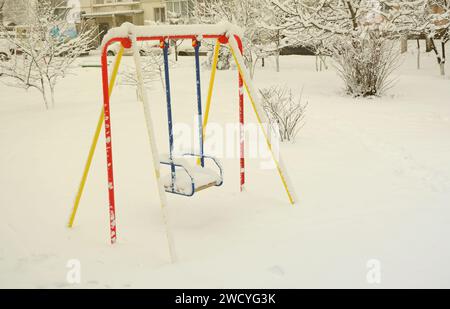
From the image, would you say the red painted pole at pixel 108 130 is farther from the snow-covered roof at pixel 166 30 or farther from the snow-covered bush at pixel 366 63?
the snow-covered bush at pixel 366 63

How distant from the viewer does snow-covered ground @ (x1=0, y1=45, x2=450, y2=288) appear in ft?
10.3

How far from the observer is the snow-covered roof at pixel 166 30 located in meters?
3.30

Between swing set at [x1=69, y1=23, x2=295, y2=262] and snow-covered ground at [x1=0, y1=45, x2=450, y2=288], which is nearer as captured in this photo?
snow-covered ground at [x1=0, y1=45, x2=450, y2=288]

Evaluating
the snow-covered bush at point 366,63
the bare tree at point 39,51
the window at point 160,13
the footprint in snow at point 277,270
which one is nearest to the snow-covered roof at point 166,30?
the footprint in snow at point 277,270

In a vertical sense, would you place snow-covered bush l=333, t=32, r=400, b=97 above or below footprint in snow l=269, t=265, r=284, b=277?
above

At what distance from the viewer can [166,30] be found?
139 inches

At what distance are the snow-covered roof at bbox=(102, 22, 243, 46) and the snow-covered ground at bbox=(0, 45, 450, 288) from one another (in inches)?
62.7

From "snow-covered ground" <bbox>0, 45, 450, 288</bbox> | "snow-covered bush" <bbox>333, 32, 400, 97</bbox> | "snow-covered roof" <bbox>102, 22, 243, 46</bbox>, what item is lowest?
"snow-covered ground" <bbox>0, 45, 450, 288</bbox>

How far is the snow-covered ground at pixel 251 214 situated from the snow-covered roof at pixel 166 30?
5.23 ft

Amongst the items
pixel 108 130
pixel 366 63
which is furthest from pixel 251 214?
pixel 366 63

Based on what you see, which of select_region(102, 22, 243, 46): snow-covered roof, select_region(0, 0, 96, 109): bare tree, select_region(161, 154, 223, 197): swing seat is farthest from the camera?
select_region(0, 0, 96, 109): bare tree

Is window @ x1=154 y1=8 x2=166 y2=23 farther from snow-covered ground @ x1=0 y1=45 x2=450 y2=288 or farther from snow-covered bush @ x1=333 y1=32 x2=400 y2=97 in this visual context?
snow-covered ground @ x1=0 y1=45 x2=450 y2=288

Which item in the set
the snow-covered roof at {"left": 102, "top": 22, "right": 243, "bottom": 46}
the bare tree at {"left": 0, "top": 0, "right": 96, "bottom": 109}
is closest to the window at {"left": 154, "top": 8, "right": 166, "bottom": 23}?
the bare tree at {"left": 0, "top": 0, "right": 96, "bottom": 109}
